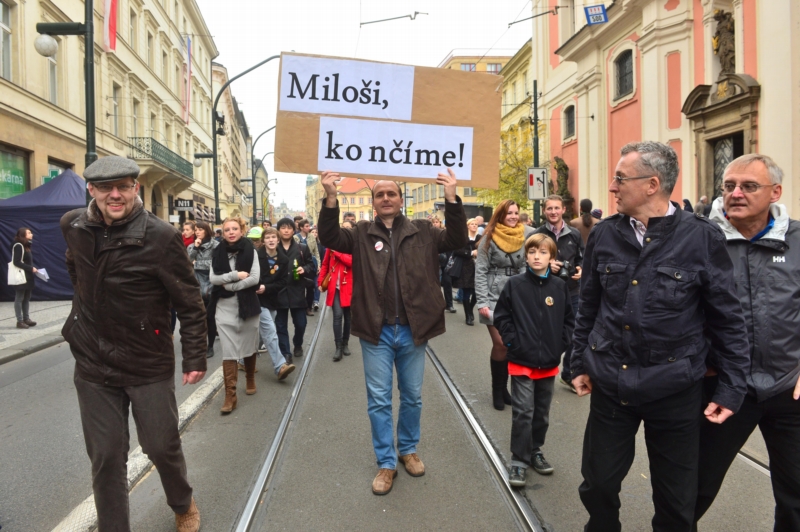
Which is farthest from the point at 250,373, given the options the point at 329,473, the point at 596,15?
the point at 596,15

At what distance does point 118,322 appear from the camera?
9.48 ft

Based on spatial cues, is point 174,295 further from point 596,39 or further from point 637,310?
point 596,39

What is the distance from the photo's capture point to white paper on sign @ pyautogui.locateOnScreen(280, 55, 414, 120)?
395 centimetres

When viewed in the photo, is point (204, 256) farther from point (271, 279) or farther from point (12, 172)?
point (12, 172)

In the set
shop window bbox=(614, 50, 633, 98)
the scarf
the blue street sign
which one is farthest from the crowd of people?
shop window bbox=(614, 50, 633, 98)

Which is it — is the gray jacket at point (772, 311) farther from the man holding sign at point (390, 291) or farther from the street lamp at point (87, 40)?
the street lamp at point (87, 40)

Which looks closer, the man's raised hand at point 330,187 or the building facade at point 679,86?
the man's raised hand at point 330,187

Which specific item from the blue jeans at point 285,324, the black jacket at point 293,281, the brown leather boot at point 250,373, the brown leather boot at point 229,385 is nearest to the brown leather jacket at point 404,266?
the brown leather boot at point 229,385

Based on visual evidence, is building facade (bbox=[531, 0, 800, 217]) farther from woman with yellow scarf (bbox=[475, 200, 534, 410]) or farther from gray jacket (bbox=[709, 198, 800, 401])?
gray jacket (bbox=[709, 198, 800, 401])

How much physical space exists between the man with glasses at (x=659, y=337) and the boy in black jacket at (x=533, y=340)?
1.22 meters

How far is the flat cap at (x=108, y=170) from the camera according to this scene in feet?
9.23

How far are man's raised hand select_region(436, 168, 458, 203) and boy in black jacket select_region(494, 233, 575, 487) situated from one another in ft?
2.58

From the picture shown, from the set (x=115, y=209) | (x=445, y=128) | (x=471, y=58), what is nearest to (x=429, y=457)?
(x=445, y=128)

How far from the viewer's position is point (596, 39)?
2417cm
